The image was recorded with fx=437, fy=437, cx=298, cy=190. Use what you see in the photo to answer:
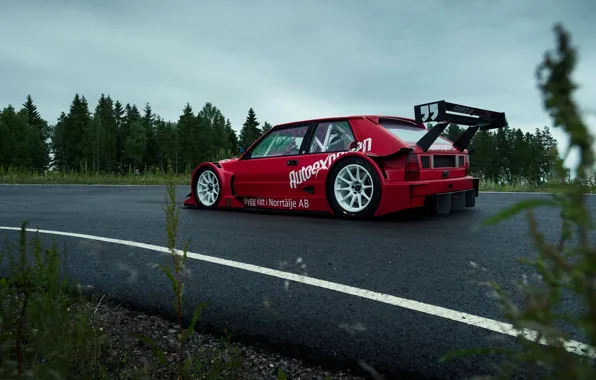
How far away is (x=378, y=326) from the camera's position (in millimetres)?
2258

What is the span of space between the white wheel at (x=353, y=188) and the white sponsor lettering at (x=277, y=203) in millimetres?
641

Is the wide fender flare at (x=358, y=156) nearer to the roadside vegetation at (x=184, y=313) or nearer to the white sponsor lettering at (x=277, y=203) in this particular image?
the white sponsor lettering at (x=277, y=203)

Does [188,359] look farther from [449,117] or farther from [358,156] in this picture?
[449,117]

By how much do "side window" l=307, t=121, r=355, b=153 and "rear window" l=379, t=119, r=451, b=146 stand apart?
1.69ft

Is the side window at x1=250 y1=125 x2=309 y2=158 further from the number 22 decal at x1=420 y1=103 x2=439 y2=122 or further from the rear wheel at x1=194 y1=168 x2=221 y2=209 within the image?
the number 22 decal at x1=420 y1=103 x2=439 y2=122

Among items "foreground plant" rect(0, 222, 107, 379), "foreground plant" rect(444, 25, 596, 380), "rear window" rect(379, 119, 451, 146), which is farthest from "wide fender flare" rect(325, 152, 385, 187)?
"foreground plant" rect(444, 25, 596, 380)

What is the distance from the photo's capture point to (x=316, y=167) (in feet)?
20.2

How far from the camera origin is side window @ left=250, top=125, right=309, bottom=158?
679cm

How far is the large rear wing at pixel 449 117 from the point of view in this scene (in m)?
5.20

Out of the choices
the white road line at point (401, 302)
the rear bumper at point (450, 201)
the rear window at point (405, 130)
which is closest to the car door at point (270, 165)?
the rear window at point (405, 130)

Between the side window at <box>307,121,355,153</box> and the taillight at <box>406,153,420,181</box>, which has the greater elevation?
the side window at <box>307,121,355,153</box>

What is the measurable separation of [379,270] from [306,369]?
1.45m

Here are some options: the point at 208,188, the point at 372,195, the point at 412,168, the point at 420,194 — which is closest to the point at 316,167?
the point at 372,195

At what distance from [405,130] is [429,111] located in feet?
3.11
